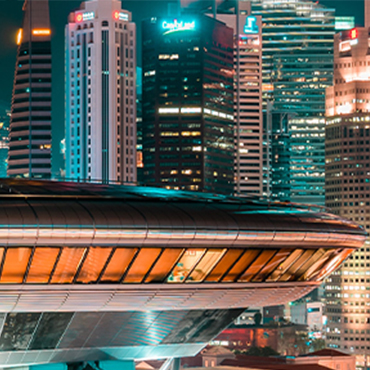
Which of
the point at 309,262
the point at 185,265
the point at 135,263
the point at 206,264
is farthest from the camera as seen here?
the point at 309,262

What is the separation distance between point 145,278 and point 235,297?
5623 mm

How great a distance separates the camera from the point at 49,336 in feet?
145

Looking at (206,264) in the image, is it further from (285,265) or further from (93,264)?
(93,264)

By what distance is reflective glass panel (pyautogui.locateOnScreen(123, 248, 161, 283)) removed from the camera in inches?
1638

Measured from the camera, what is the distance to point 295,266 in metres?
47.4

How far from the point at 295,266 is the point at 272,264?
1.84 metres

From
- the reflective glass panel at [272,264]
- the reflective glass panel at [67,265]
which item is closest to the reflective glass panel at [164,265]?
the reflective glass panel at [67,265]

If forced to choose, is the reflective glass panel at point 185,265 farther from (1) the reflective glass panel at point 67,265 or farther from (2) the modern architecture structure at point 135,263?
(1) the reflective glass panel at point 67,265

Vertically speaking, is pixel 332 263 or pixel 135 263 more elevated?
→ pixel 135 263

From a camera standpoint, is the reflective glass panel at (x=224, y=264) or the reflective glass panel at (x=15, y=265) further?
the reflective glass panel at (x=224, y=264)

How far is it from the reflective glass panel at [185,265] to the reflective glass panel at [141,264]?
130 cm

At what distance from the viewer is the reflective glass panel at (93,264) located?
4056 centimetres

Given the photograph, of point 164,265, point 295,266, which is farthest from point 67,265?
point 295,266

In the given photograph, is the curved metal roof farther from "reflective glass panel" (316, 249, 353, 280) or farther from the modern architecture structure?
"reflective glass panel" (316, 249, 353, 280)
